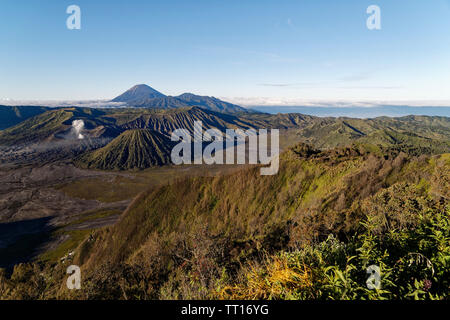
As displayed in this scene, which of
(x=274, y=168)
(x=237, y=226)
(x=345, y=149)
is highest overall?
(x=345, y=149)

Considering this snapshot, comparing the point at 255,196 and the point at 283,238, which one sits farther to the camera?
the point at 255,196

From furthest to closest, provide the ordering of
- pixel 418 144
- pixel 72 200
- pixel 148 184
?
1. pixel 418 144
2. pixel 148 184
3. pixel 72 200

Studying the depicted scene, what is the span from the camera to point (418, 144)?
19412 cm

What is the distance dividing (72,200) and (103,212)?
97.3ft

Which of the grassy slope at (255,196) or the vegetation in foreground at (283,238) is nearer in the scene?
the vegetation in foreground at (283,238)

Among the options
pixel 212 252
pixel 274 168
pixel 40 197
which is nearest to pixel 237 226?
pixel 274 168

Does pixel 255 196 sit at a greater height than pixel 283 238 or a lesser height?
lesser

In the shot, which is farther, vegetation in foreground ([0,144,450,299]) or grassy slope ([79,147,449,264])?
grassy slope ([79,147,449,264])

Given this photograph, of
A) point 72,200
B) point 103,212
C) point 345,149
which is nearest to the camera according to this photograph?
point 345,149

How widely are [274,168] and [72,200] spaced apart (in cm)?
10817
